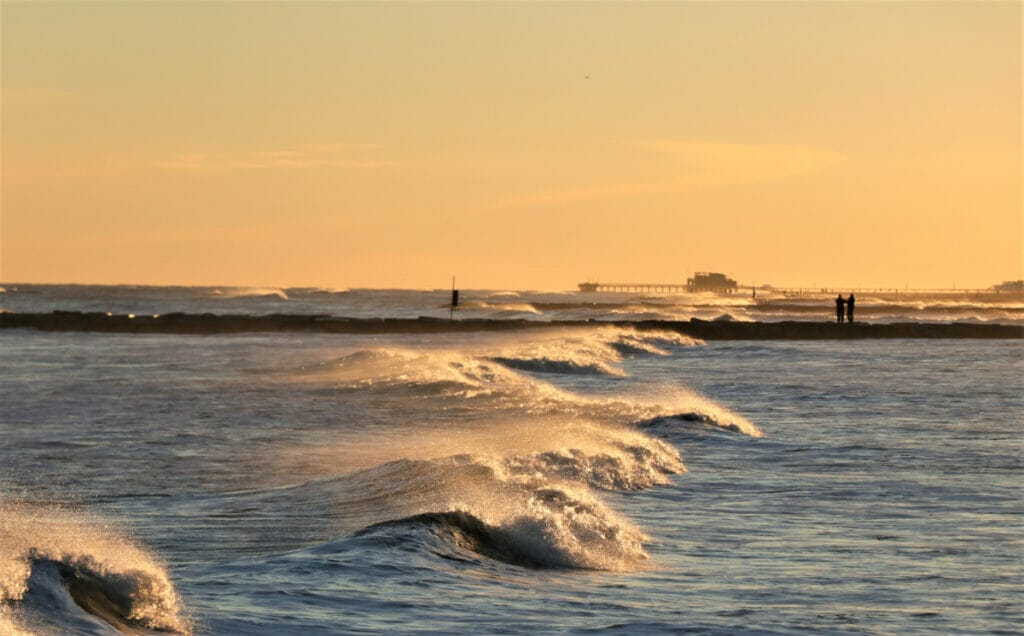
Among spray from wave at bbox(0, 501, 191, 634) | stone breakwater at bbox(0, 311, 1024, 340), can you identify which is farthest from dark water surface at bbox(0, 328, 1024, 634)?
stone breakwater at bbox(0, 311, 1024, 340)

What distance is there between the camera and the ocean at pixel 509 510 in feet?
33.6

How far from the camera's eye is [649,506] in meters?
15.6

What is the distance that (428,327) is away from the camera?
75.8 metres

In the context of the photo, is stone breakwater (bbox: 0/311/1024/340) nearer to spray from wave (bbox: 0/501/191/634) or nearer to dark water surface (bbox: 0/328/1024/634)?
dark water surface (bbox: 0/328/1024/634)

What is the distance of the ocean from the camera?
10227 mm

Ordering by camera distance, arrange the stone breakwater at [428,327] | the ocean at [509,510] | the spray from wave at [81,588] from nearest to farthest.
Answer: the spray from wave at [81,588], the ocean at [509,510], the stone breakwater at [428,327]

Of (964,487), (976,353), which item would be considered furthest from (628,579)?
(976,353)

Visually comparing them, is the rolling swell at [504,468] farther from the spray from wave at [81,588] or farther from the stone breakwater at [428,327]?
the stone breakwater at [428,327]

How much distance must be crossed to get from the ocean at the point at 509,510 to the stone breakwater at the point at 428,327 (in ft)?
119

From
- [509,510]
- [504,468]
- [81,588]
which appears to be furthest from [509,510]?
[81,588]

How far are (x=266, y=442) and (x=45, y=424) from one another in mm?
4770

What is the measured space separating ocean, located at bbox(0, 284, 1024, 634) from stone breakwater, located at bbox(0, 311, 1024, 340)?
36.3 metres

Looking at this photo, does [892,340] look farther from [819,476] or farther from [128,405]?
[819,476]

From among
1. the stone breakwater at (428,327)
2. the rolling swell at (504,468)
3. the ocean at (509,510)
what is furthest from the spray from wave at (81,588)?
the stone breakwater at (428,327)
